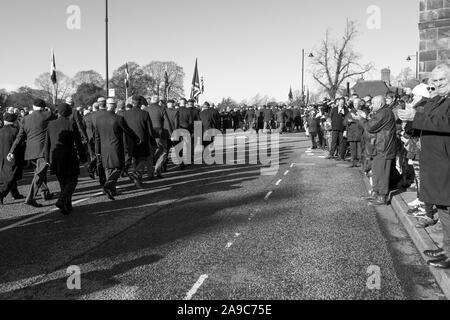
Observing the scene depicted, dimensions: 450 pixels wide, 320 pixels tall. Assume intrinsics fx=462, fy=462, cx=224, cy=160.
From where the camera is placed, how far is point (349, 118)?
14.3 m

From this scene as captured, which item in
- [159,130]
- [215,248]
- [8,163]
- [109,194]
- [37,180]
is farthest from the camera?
[159,130]

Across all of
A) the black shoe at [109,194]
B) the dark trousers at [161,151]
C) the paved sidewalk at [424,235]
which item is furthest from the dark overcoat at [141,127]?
the paved sidewalk at [424,235]

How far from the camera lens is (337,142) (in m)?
16.4

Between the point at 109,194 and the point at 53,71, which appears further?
the point at 53,71

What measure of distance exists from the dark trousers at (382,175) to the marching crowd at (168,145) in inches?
0.7

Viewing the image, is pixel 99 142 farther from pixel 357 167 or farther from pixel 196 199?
pixel 357 167

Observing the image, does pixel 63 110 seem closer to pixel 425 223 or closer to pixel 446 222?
pixel 425 223

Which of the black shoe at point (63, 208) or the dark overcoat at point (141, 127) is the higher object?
the dark overcoat at point (141, 127)

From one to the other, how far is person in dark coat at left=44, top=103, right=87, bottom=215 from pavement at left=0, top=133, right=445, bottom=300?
0.42 metres

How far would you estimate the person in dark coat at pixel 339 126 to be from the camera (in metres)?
15.8

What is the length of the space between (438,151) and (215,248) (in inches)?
112

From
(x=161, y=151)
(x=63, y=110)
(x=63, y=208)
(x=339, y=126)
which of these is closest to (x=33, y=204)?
(x=63, y=208)

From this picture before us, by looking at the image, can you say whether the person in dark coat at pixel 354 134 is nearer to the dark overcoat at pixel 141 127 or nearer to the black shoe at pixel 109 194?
the dark overcoat at pixel 141 127

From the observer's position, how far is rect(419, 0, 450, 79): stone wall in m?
12.2
